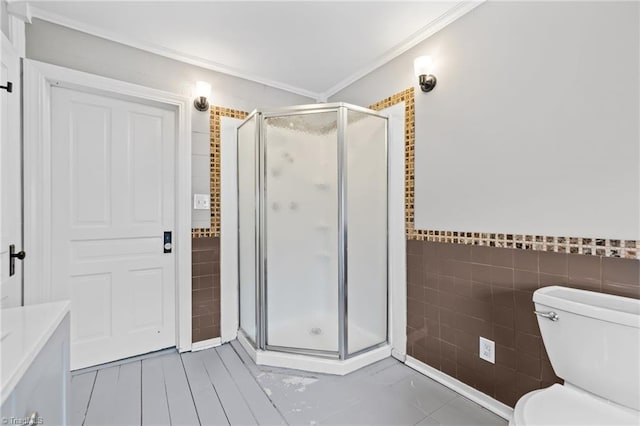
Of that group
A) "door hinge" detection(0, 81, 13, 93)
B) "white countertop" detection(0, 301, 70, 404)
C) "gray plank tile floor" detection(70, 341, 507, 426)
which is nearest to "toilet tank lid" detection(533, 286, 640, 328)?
"gray plank tile floor" detection(70, 341, 507, 426)

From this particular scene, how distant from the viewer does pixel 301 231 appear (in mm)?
2373

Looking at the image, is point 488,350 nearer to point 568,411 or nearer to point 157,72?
point 568,411

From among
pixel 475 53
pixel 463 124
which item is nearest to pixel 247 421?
pixel 463 124

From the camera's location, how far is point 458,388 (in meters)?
1.80

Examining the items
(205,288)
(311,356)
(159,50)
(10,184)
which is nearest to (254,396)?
(311,356)

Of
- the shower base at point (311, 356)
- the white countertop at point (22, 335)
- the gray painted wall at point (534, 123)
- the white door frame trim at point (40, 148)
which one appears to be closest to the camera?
the white countertop at point (22, 335)

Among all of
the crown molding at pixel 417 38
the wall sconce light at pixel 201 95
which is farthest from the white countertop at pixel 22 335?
the crown molding at pixel 417 38

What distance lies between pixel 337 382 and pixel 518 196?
1.52m

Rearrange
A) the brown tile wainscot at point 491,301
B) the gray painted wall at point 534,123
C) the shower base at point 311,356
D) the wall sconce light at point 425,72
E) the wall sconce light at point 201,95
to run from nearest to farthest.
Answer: the gray painted wall at point 534,123
the brown tile wainscot at point 491,301
the wall sconce light at point 425,72
the shower base at point 311,356
the wall sconce light at point 201,95

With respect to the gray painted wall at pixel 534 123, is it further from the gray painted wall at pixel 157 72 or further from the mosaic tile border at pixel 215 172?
the mosaic tile border at pixel 215 172

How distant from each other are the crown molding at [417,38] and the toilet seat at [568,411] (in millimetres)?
1948

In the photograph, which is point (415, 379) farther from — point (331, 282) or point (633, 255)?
point (633, 255)

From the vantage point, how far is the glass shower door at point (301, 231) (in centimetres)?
217

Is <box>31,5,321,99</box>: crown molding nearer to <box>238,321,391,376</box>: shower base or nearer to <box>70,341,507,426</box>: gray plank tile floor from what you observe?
<box>238,321,391,376</box>: shower base
